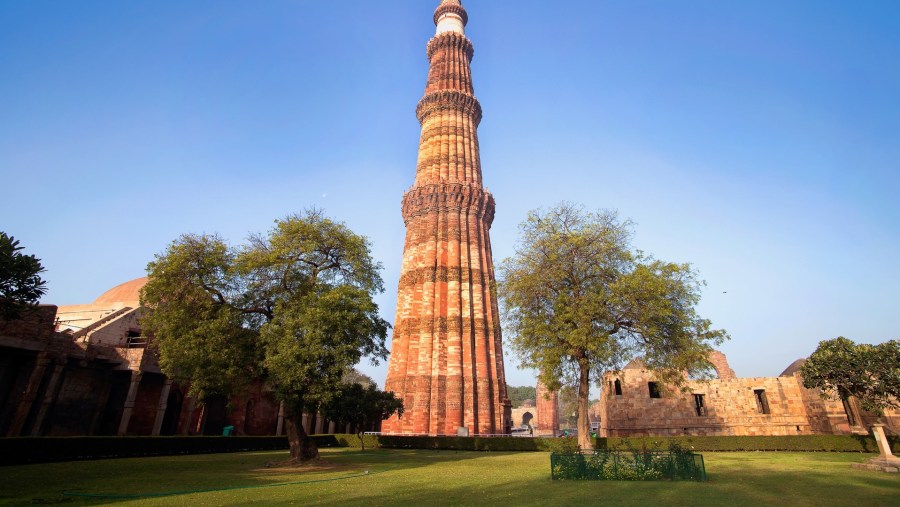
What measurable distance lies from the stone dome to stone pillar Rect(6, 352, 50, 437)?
18.1 meters

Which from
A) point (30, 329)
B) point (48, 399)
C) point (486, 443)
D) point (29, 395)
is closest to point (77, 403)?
point (48, 399)

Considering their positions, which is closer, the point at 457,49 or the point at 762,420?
the point at 762,420

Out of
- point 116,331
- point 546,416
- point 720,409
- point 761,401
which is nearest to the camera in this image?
point 116,331

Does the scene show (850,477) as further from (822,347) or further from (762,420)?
(762,420)

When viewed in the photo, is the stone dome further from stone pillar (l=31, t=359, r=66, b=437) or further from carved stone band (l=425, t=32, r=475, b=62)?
carved stone band (l=425, t=32, r=475, b=62)

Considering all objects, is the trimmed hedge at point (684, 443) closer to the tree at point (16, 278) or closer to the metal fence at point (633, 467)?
the metal fence at point (633, 467)

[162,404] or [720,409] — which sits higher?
[720,409]

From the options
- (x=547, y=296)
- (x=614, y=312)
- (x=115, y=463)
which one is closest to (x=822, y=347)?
(x=614, y=312)

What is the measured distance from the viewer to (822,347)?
71.8 ft

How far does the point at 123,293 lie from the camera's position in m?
40.8

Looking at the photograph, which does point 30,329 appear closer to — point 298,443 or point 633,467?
point 298,443

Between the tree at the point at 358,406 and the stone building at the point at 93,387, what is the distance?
2.67m

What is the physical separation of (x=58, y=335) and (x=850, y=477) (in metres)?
32.8

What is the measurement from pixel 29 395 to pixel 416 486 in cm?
2010
